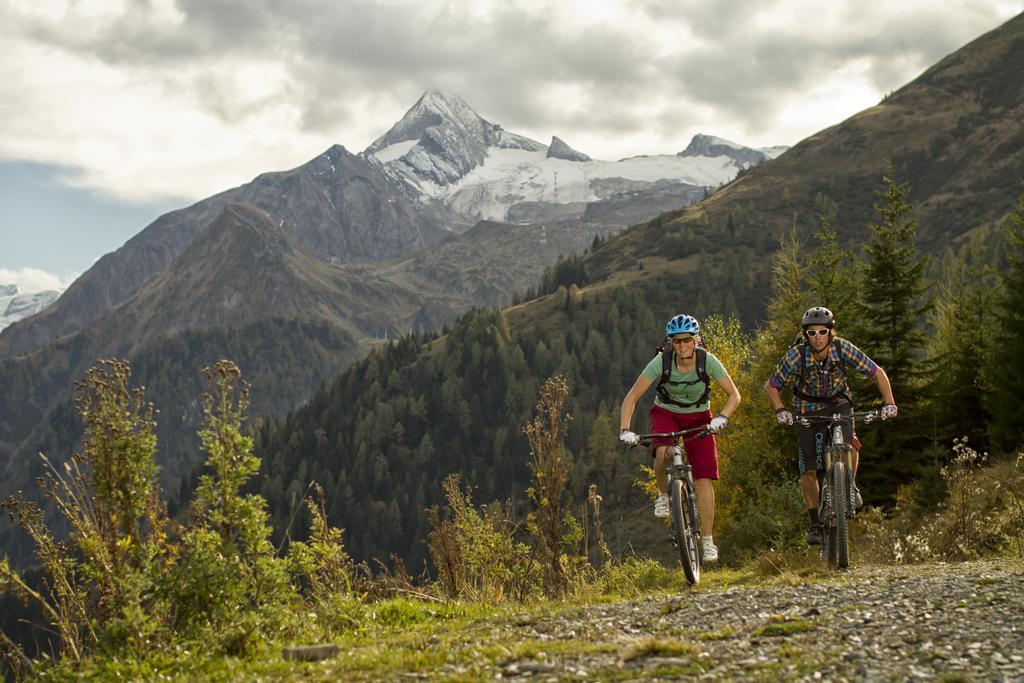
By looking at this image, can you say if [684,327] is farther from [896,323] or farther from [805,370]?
[896,323]

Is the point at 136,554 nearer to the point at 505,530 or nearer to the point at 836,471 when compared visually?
the point at 505,530

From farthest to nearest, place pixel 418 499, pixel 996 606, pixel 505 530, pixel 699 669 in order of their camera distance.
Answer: pixel 418 499
pixel 505 530
pixel 996 606
pixel 699 669

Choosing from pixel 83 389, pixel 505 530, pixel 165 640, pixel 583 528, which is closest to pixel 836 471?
pixel 583 528

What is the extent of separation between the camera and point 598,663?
596 cm

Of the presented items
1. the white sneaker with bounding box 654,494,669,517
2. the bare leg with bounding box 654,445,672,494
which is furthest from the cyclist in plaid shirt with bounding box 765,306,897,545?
the white sneaker with bounding box 654,494,669,517

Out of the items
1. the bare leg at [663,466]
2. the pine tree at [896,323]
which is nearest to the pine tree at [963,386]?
the pine tree at [896,323]

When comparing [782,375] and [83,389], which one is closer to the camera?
[83,389]

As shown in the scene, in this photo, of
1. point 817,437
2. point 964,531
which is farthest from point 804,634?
point 964,531

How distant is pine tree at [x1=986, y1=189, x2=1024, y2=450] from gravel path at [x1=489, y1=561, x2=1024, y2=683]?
18.2 metres

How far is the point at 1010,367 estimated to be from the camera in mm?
25453

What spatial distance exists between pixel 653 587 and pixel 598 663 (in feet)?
17.6

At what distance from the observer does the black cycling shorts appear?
11.1 m

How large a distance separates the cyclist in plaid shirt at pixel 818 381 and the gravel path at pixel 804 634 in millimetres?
2349

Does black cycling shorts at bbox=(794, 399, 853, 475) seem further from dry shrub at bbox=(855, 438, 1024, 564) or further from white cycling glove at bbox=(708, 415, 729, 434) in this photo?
dry shrub at bbox=(855, 438, 1024, 564)
